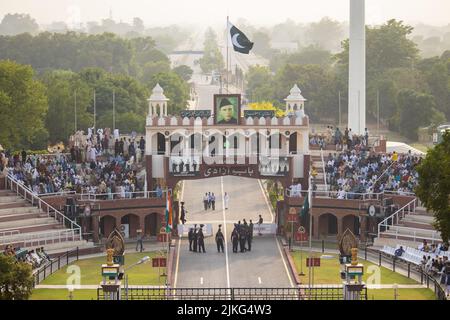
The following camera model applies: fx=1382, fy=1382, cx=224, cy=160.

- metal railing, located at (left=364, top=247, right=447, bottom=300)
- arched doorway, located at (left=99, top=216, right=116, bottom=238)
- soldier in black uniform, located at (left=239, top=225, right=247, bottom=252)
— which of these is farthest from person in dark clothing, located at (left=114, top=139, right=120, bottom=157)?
metal railing, located at (left=364, top=247, right=447, bottom=300)

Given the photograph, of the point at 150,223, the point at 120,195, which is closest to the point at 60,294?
the point at 120,195

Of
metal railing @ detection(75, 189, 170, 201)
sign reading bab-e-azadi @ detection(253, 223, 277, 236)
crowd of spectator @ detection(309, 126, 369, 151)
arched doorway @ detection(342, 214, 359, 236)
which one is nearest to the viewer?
metal railing @ detection(75, 189, 170, 201)

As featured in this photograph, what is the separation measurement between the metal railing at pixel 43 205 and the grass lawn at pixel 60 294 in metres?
11.1

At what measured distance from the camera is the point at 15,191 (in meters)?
71.0

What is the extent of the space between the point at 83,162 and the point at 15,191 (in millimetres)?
6975

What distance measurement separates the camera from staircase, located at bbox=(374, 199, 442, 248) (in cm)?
6663

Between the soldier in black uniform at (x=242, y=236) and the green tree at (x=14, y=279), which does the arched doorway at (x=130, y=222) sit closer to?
the soldier in black uniform at (x=242, y=236)

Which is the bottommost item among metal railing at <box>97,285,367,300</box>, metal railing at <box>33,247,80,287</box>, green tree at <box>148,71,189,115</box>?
metal railing at <box>97,285,367,300</box>

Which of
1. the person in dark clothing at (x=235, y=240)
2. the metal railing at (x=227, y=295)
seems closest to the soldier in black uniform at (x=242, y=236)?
the person in dark clothing at (x=235, y=240)

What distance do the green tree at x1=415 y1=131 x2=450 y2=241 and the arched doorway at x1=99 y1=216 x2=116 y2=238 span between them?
20389mm

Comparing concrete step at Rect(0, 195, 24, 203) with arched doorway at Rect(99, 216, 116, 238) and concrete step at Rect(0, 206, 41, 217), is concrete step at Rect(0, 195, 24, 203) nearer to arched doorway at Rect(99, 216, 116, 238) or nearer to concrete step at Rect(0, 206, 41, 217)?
concrete step at Rect(0, 206, 41, 217)
